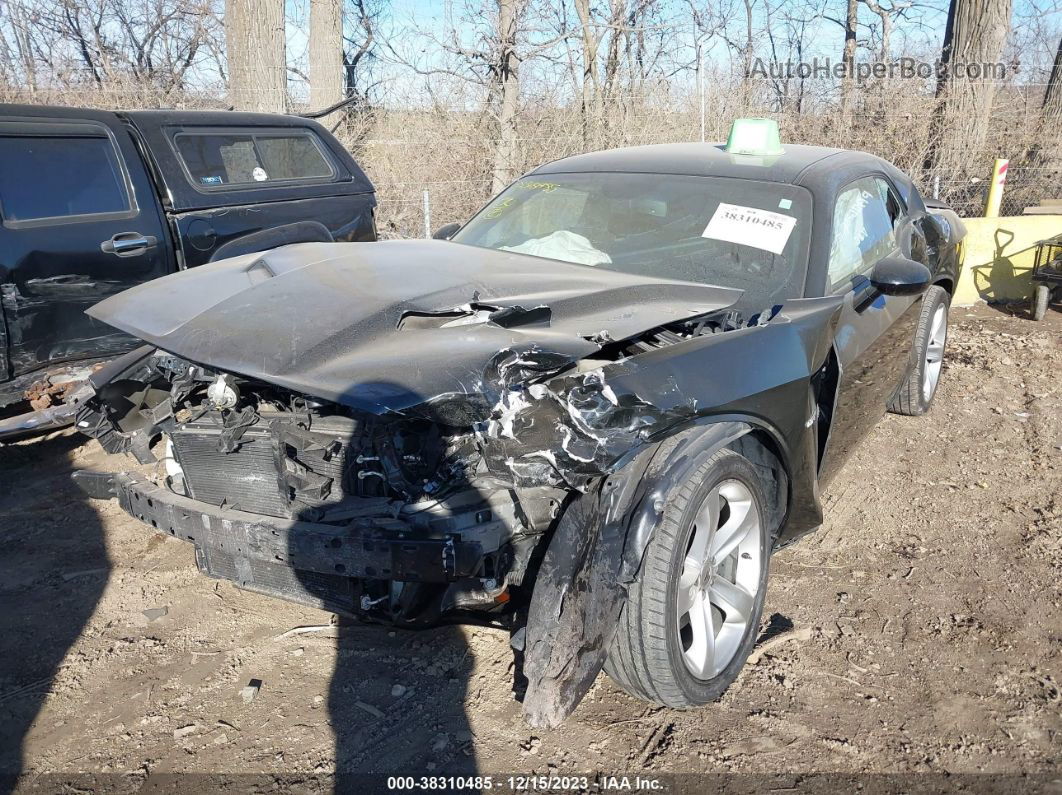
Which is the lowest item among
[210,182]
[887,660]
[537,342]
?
[887,660]

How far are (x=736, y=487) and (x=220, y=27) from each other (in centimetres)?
1382

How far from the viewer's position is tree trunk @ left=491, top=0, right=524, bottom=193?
1062 centimetres

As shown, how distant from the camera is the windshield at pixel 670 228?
344cm

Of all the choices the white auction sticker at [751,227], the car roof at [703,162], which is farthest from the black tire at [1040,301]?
the white auction sticker at [751,227]

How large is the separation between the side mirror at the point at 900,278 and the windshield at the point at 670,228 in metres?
0.35

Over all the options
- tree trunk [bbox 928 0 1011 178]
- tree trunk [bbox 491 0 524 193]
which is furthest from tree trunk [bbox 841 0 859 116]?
tree trunk [bbox 491 0 524 193]

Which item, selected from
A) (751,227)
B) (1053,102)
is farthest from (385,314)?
(1053,102)

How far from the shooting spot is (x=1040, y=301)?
766cm

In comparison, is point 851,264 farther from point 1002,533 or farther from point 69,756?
point 69,756

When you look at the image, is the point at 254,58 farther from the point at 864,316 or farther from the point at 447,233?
the point at 864,316

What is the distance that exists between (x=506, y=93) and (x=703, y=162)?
7590 millimetres

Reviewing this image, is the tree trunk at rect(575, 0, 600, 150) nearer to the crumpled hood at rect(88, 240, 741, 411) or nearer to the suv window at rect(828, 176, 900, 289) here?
the suv window at rect(828, 176, 900, 289)

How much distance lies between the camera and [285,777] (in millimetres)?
2391

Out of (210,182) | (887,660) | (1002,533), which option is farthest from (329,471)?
(210,182)
